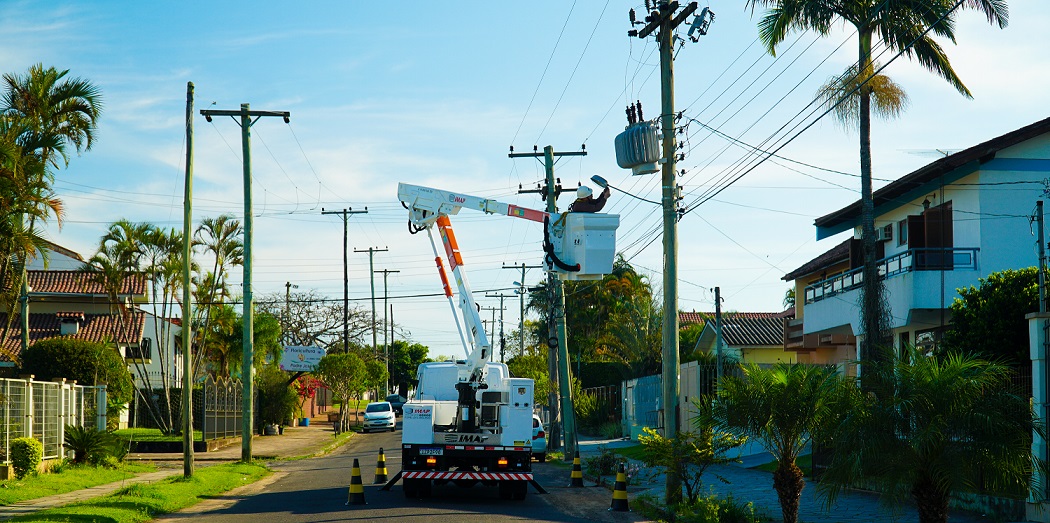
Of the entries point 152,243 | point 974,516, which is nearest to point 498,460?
point 974,516

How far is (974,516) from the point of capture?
14844 millimetres

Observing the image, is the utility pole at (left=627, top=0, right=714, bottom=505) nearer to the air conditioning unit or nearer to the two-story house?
the two-story house

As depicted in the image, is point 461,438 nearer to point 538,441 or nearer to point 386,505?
point 386,505

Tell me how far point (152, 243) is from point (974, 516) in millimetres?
30719

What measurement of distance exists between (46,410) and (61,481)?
3421 millimetres

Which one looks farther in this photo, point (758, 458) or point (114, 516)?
point (758, 458)

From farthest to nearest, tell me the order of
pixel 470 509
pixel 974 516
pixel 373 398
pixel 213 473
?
pixel 373 398
pixel 213 473
pixel 470 509
pixel 974 516

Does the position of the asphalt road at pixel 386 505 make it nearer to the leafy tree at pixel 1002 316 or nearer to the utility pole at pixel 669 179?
the utility pole at pixel 669 179

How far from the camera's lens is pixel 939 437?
35.2ft

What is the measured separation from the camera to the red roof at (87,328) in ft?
145

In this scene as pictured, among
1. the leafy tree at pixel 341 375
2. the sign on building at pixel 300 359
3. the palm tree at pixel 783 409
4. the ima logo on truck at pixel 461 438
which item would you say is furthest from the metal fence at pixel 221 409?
the palm tree at pixel 783 409

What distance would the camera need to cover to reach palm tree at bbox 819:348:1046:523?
420 inches

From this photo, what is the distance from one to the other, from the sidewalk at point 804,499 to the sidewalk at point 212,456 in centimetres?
1052

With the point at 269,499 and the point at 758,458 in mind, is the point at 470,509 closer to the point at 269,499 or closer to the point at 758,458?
the point at 269,499
